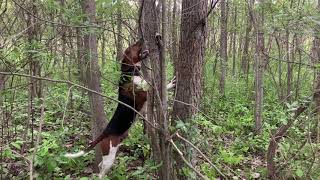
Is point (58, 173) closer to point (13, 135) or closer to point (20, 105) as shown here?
point (13, 135)

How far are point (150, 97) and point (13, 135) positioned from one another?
10.4 ft

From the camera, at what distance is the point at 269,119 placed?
8.52 meters

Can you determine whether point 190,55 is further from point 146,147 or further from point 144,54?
point 146,147

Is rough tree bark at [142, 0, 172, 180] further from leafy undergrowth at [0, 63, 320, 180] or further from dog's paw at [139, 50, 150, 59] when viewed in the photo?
leafy undergrowth at [0, 63, 320, 180]

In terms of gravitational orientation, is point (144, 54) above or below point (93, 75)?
above

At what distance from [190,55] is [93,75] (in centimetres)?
123

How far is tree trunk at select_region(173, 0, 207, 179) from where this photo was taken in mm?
4535

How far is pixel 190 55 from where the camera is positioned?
4.55 m

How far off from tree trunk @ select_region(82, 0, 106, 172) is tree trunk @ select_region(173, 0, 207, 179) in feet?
3.36

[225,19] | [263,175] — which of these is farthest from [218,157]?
[225,19]

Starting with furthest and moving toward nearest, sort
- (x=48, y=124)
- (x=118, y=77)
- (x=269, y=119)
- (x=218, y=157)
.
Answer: (x=269, y=119)
(x=48, y=124)
(x=218, y=157)
(x=118, y=77)

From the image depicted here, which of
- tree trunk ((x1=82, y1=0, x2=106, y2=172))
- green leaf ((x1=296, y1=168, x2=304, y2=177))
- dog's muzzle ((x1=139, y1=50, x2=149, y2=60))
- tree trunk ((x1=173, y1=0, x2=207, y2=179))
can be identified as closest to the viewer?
dog's muzzle ((x1=139, y1=50, x2=149, y2=60))

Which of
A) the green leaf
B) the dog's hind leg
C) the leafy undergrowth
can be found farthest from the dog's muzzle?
the green leaf

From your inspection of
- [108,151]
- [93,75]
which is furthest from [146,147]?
[93,75]
